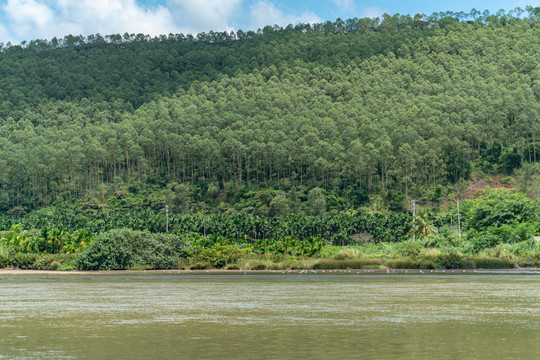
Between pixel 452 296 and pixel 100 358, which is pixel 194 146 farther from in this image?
pixel 100 358

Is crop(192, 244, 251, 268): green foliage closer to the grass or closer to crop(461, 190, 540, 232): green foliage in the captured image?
the grass

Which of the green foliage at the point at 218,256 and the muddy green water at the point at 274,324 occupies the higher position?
the green foliage at the point at 218,256

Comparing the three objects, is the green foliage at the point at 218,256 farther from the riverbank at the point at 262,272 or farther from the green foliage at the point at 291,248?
the green foliage at the point at 291,248

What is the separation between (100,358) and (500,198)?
88308 millimetres

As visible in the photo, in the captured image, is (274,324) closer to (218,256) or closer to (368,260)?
(218,256)

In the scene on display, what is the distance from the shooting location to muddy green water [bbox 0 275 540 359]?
20.5 m

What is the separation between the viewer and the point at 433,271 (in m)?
70.6

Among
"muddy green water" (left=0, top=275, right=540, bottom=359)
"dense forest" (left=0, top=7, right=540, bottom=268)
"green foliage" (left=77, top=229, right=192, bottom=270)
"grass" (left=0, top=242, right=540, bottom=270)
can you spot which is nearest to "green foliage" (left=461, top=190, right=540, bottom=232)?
"dense forest" (left=0, top=7, right=540, bottom=268)

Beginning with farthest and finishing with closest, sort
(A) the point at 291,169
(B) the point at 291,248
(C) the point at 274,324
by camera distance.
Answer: (A) the point at 291,169 → (B) the point at 291,248 → (C) the point at 274,324

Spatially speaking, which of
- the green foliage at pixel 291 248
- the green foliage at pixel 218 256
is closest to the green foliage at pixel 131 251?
the green foliage at pixel 218 256

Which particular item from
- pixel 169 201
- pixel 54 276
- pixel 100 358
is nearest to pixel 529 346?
pixel 100 358

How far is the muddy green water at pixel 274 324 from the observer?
20453 millimetres

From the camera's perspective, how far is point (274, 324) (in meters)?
27.4

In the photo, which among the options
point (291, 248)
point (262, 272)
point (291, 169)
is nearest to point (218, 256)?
point (262, 272)
